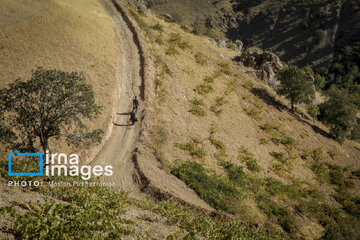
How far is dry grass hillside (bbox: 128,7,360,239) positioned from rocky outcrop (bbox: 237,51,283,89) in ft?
9.07

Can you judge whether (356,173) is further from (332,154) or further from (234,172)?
(234,172)

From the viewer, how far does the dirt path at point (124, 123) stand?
15828 millimetres

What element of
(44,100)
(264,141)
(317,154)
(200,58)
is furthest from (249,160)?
(200,58)

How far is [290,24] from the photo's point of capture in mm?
97438

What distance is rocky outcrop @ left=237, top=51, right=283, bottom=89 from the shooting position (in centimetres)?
3853

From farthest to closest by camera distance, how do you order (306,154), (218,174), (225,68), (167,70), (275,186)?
(225,68) < (167,70) < (306,154) < (275,186) < (218,174)

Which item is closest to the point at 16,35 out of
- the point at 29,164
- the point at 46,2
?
the point at 46,2

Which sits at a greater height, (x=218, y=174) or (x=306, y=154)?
(x=218, y=174)

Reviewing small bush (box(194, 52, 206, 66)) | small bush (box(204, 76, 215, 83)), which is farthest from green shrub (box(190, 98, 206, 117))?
small bush (box(194, 52, 206, 66))

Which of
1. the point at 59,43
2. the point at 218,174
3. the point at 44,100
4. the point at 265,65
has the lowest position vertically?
the point at 218,174

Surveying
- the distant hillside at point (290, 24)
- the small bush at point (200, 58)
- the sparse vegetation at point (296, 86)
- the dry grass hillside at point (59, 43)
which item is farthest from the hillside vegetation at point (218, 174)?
the distant hillside at point (290, 24)

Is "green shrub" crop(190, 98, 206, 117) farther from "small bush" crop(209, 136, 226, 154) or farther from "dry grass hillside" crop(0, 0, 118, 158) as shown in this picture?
"dry grass hillside" crop(0, 0, 118, 158)

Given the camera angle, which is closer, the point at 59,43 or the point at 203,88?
the point at 59,43

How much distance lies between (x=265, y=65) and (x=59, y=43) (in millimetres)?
29759
